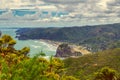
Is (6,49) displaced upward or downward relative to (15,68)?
downward

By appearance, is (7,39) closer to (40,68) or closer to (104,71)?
(104,71)

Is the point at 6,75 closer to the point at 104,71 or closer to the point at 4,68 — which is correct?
the point at 4,68

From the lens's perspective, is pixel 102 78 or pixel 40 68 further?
pixel 102 78

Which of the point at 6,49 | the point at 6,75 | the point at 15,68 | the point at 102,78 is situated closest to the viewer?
the point at 6,75

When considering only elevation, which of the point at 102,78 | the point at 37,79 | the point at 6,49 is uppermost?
the point at 37,79

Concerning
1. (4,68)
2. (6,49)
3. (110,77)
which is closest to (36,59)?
(4,68)

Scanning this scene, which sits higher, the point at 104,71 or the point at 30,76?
the point at 30,76

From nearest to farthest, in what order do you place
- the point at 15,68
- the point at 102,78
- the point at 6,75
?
Result: the point at 6,75, the point at 15,68, the point at 102,78

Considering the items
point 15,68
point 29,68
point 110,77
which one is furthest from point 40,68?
point 110,77

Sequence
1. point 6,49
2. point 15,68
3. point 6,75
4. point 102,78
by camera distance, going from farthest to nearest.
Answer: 1. point 102,78
2. point 6,49
3. point 15,68
4. point 6,75
